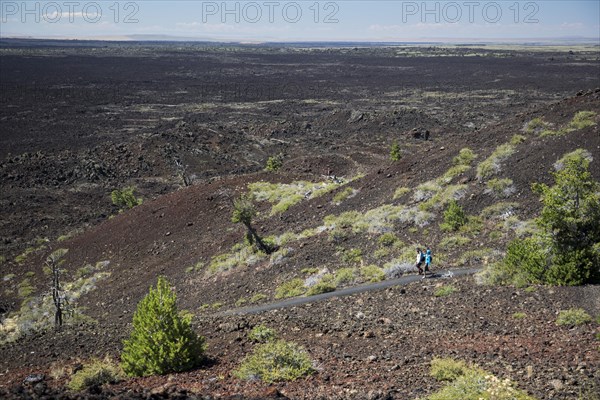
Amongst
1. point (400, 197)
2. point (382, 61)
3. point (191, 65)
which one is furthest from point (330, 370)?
point (382, 61)

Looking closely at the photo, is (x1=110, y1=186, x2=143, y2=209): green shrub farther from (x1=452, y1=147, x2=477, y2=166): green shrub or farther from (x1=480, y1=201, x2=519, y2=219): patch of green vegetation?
(x1=480, y1=201, x2=519, y2=219): patch of green vegetation

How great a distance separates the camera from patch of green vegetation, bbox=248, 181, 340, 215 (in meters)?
29.3

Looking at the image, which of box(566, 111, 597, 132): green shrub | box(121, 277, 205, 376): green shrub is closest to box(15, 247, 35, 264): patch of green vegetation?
box(121, 277, 205, 376): green shrub

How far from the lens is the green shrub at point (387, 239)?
21.1m

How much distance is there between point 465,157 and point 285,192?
1110cm

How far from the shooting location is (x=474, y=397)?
7.68m

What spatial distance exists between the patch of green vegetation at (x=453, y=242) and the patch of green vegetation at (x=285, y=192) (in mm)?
10090

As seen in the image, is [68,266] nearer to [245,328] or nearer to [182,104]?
[245,328]

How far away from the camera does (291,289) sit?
19000 millimetres

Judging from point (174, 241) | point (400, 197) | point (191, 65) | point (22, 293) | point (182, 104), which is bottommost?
point (22, 293)

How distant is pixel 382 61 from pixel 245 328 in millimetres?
187190

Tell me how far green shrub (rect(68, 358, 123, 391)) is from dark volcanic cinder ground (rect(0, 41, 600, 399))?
44cm

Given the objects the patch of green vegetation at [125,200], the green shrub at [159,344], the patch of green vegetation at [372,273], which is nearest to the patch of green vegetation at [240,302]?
the patch of green vegetation at [372,273]

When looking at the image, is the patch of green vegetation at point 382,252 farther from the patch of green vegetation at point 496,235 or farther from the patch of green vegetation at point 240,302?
the patch of green vegetation at point 240,302
